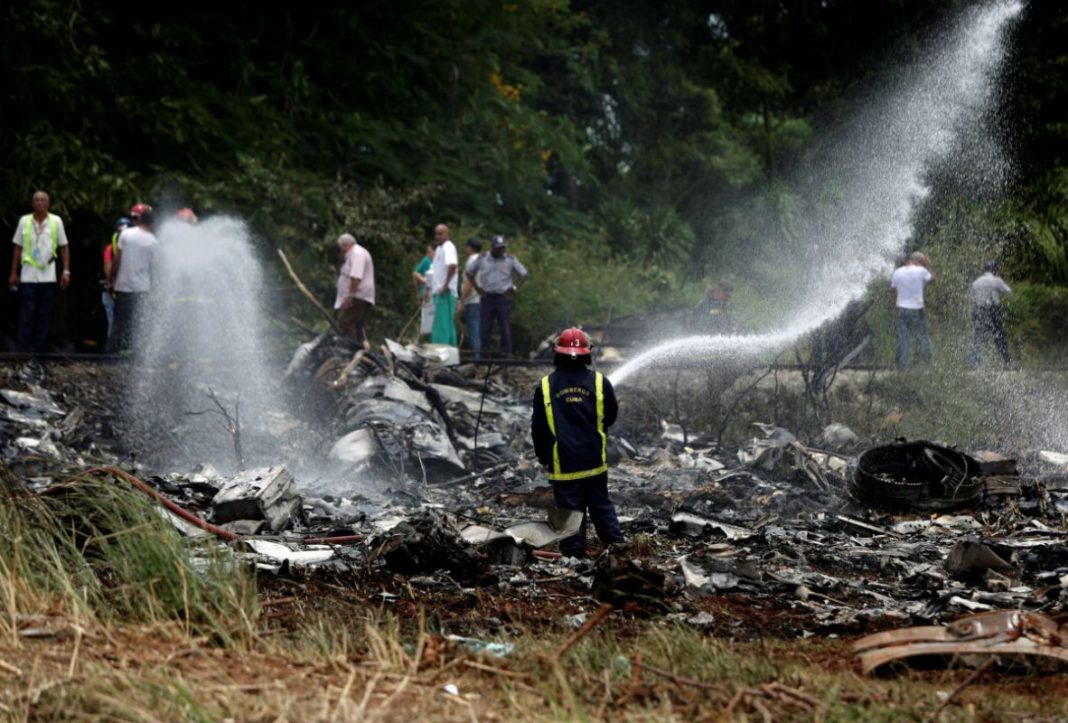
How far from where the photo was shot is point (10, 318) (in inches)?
832

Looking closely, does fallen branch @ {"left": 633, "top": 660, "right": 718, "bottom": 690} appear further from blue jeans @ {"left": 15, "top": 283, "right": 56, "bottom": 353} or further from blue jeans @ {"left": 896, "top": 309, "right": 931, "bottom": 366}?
blue jeans @ {"left": 896, "top": 309, "right": 931, "bottom": 366}

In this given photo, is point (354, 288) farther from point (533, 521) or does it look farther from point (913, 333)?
point (533, 521)

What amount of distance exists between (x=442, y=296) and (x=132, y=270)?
417 cm

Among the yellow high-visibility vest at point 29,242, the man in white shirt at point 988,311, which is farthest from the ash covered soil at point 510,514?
the man in white shirt at point 988,311

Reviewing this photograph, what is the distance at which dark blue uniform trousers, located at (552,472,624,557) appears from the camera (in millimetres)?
9406

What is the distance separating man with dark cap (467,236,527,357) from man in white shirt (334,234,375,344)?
194 cm

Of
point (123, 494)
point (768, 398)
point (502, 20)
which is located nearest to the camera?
point (123, 494)

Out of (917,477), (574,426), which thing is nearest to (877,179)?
(917,477)

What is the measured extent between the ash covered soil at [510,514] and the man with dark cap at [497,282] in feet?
4.68

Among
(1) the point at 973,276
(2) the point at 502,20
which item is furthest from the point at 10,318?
(1) the point at 973,276

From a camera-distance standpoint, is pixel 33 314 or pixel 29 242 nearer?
pixel 29 242

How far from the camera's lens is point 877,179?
24.7m

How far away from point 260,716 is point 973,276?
18.1 metres

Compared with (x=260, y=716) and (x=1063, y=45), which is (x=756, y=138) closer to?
(x=1063, y=45)
